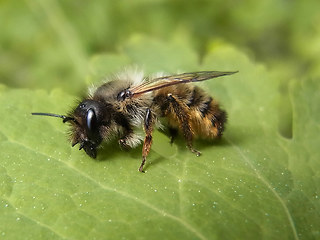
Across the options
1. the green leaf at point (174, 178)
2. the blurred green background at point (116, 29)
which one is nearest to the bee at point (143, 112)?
the green leaf at point (174, 178)

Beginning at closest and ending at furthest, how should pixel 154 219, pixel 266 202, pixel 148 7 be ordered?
pixel 154 219, pixel 266 202, pixel 148 7

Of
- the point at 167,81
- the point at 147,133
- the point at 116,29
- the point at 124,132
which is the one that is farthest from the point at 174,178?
the point at 116,29

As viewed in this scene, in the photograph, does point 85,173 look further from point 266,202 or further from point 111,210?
point 266,202

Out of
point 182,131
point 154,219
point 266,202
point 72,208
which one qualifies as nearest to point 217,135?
point 182,131

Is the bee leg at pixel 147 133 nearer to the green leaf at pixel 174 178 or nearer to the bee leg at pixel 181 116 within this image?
the green leaf at pixel 174 178

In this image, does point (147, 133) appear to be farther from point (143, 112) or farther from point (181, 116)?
point (181, 116)

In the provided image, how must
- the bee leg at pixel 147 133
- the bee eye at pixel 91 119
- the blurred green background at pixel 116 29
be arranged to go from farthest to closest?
the blurred green background at pixel 116 29
the bee leg at pixel 147 133
the bee eye at pixel 91 119

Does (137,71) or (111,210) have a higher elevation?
(137,71)
